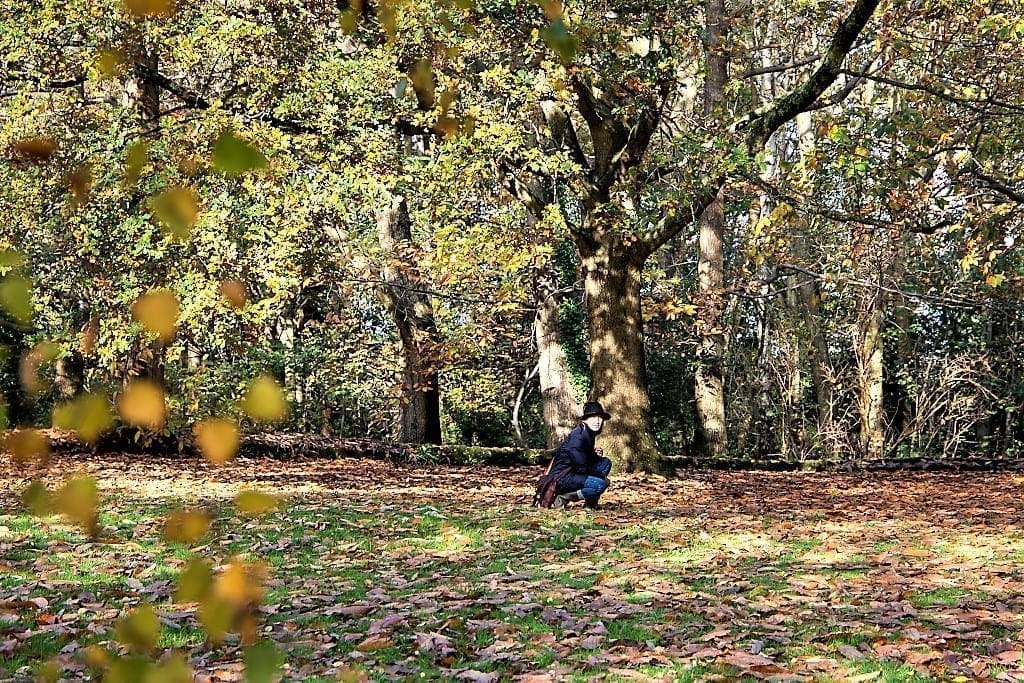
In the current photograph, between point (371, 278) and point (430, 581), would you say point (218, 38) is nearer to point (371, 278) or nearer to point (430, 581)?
point (371, 278)

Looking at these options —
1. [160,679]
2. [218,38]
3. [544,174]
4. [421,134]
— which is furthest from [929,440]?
[160,679]

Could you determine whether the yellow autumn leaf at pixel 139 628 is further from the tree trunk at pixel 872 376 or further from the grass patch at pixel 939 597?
the tree trunk at pixel 872 376

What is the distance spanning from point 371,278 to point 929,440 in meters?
10.3

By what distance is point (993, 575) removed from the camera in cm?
769

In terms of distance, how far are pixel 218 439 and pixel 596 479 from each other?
1025cm

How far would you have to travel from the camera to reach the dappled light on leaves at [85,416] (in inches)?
42.8

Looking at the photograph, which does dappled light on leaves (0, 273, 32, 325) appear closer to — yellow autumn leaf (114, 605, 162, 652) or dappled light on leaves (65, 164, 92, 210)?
dappled light on leaves (65, 164, 92, 210)

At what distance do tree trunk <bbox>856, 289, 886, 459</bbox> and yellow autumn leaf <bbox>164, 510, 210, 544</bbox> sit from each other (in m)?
19.0

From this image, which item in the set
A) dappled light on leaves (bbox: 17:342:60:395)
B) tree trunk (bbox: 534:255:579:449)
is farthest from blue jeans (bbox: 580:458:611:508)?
dappled light on leaves (bbox: 17:342:60:395)

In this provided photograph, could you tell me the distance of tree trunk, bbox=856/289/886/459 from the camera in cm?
1922

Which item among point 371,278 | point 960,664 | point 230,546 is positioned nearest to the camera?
point 960,664

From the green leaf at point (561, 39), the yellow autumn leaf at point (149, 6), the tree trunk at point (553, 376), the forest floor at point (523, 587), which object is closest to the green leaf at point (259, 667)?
the forest floor at point (523, 587)

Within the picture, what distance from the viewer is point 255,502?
1.03 meters

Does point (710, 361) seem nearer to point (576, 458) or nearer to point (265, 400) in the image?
point (576, 458)
